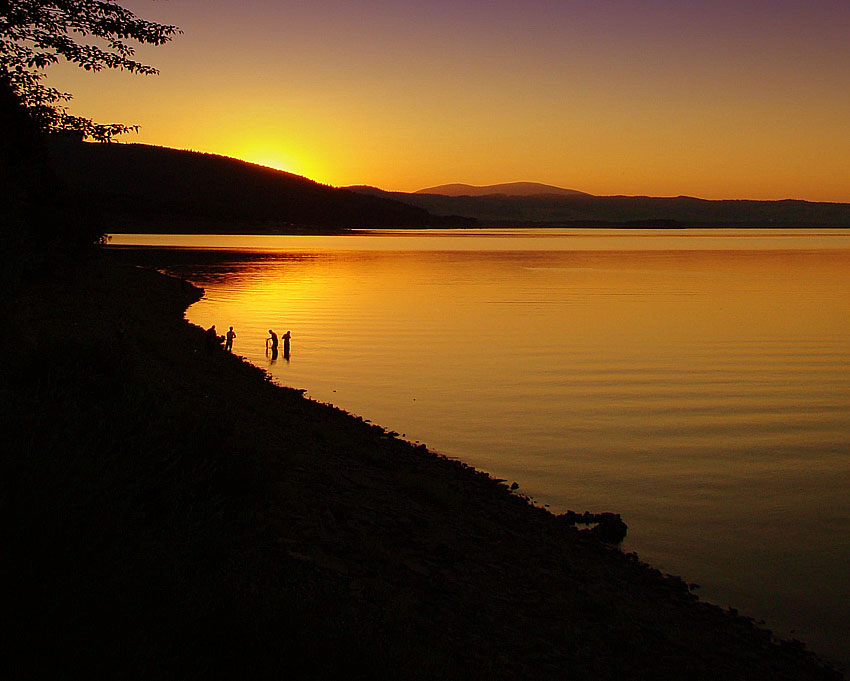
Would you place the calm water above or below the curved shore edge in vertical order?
below

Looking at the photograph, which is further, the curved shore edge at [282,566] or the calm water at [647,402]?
the calm water at [647,402]

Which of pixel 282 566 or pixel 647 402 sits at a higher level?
pixel 282 566

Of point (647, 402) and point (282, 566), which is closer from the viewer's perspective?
point (282, 566)

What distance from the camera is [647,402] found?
2017 centimetres

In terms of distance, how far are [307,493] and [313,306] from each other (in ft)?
121

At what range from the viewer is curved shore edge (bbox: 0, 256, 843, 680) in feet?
14.5

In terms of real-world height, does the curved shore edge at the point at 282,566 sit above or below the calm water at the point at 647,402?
above

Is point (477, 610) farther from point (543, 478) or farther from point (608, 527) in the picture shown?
point (543, 478)

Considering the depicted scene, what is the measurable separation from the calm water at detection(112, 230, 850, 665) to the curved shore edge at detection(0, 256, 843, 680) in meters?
1.52

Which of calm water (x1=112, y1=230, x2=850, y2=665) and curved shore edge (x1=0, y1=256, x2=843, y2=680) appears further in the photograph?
calm water (x1=112, y1=230, x2=850, y2=665)

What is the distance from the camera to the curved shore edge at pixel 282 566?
4.41 metres

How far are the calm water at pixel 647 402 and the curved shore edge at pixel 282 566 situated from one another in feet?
5.00

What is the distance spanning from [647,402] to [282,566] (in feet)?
50.2

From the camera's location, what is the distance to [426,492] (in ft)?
36.3
